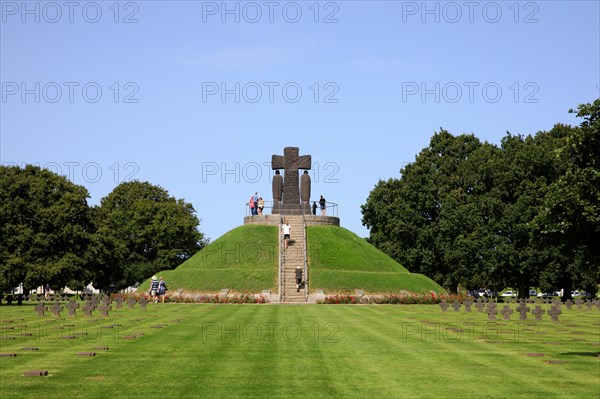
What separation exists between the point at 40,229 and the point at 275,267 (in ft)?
84.3

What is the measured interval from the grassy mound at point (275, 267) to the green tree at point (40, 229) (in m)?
10.3

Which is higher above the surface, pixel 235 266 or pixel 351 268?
pixel 235 266

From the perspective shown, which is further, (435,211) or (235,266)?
(435,211)

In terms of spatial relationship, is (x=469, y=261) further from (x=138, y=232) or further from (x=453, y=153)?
(x=138, y=232)

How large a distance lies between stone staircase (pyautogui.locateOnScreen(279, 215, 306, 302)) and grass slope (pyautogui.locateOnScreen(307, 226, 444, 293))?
1140mm

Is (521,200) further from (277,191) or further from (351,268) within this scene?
(277,191)

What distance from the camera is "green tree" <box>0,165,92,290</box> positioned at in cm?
8231

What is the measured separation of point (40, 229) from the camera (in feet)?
282

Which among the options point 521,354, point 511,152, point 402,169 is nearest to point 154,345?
point 521,354

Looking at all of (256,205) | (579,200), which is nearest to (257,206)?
(256,205)

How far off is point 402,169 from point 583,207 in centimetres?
8697

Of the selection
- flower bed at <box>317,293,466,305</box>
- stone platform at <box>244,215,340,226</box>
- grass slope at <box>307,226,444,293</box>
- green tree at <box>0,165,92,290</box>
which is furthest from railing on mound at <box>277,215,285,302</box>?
green tree at <box>0,165,92,290</box>

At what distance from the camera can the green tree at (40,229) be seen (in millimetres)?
82312

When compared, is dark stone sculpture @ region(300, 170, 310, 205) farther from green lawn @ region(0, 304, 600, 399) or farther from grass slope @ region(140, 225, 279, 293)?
green lawn @ region(0, 304, 600, 399)
